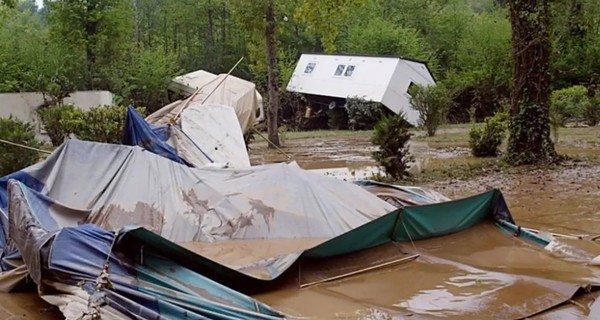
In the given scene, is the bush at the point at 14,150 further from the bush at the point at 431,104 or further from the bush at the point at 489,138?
the bush at the point at 431,104

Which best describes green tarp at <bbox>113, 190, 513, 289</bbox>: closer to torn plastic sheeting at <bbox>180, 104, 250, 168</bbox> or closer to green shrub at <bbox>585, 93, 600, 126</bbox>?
torn plastic sheeting at <bbox>180, 104, 250, 168</bbox>

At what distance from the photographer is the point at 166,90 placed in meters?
27.4

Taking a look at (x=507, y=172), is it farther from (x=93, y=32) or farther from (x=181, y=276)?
(x=93, y=32)

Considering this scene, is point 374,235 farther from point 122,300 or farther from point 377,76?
point 377,76

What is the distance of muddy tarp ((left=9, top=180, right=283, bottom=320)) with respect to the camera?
4121 mm

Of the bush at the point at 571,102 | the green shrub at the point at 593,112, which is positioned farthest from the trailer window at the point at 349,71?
the green shrub at the point at 593,112

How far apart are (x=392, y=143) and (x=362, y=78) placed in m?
16.5

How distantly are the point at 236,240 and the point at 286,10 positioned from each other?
15415 mm

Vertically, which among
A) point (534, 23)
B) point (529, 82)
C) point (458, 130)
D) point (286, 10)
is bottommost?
point (458, 130)

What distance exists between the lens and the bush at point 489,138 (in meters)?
14.1

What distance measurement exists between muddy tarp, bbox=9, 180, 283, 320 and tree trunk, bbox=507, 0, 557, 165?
901cm

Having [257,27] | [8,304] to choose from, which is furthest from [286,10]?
[8,304]

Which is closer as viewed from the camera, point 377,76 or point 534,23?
point 534,23

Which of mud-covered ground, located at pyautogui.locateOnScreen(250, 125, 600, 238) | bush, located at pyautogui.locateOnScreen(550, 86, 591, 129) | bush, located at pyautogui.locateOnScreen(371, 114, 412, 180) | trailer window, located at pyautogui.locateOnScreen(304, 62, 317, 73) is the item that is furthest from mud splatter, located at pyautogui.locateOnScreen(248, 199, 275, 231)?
trailer window, located at pyautogui.locateOnScreen(304, 62, 317, 73)
